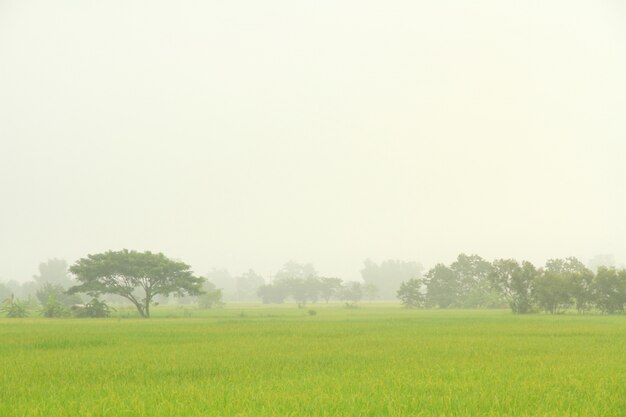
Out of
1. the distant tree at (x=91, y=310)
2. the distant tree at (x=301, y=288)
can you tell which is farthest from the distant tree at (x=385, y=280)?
the distant tree at (x=91, y=310)

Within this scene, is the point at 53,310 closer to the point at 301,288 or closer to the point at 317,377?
the point at 317,377

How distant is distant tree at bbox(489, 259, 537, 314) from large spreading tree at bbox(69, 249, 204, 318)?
93.0ft

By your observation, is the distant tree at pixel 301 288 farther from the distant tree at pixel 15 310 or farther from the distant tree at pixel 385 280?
the distant tree at pixel 15 310

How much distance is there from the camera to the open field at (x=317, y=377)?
33.7ft

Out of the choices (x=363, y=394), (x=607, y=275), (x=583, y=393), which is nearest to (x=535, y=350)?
(x=583, y=393)

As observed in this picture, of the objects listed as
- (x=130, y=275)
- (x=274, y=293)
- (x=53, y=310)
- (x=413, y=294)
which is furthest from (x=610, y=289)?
(x=274, y=293)

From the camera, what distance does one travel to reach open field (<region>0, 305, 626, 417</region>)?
10.3m

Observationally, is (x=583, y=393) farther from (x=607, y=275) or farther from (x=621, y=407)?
(x=607, y=275)

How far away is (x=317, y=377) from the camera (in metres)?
13.5

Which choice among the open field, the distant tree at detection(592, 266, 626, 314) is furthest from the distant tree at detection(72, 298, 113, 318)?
the distant tree at detection(592, 266, 626, 314)

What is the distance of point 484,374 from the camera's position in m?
13.6

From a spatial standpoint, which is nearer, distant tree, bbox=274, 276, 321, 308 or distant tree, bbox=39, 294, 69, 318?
distant tree, bbox=39, 294, 69, 318


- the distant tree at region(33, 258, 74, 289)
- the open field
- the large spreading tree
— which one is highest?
the distant tree at region(33, 258, 74, 289)

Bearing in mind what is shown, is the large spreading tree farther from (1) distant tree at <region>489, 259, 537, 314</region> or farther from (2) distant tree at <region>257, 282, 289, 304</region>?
(2) distant tree at <region>257, 282, 289, 304</region>
